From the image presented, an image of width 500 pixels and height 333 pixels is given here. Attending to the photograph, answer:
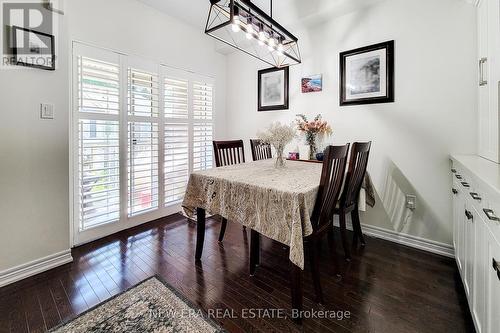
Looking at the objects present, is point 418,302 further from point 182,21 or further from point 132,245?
point 182,21

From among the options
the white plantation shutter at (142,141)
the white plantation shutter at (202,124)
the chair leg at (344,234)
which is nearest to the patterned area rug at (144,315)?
the chair leg at (344,234)

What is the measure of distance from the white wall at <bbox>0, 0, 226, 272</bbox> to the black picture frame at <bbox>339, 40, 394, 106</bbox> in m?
2.63

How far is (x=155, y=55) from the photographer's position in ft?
9.89

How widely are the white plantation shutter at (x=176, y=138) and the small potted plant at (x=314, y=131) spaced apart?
1664mm

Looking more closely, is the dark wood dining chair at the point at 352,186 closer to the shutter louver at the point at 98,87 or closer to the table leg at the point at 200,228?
the table leg at the point at 200,228

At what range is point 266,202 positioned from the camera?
5.06 ft

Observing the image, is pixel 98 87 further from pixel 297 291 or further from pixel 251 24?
pixel 297 291

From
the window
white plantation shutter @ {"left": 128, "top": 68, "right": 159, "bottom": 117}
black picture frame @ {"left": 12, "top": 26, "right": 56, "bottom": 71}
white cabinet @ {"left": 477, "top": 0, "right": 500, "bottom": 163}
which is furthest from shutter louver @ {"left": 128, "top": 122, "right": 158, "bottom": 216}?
white cabinet @ {"left": 477, "top": 0, "right": 500, "bottom": 163}

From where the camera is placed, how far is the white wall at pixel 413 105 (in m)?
2.16

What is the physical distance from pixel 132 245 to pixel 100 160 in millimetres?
976

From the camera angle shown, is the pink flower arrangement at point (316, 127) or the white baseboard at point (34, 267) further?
the pink flower arrangement at point (316, 127)

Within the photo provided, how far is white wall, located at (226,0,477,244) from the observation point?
2158 millimetres

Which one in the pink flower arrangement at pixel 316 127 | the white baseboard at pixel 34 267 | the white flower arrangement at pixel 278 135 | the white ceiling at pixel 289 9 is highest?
the white ceiling at pixel 289 9

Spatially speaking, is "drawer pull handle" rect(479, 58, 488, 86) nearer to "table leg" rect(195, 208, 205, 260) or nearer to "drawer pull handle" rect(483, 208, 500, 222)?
"drawer pull handle" rect(483, 208, 500, 222)
